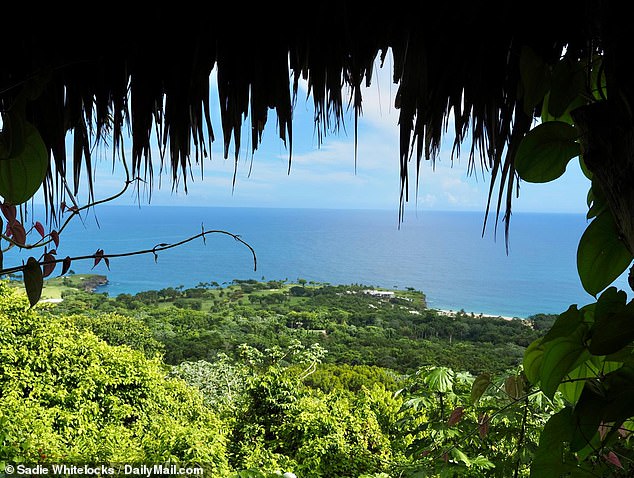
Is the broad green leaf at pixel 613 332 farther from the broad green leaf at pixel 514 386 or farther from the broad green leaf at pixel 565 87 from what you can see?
the broad green leaf at pixel 514 386

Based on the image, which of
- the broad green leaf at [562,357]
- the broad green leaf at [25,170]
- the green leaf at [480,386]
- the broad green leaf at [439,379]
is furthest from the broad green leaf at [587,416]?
the broad green leaf at [439,379]

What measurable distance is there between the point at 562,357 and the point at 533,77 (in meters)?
0.25

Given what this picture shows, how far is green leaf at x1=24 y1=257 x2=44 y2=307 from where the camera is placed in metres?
0.47

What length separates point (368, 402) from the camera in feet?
15.6

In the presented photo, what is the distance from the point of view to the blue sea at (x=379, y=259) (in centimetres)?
2611

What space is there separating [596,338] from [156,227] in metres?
36.5

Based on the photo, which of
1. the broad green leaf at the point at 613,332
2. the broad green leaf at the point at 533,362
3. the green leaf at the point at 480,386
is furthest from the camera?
the green leaf at the point at 480,386

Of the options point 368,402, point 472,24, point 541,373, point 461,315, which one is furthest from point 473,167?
point 461,315

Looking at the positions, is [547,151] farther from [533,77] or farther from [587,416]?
[587,416]

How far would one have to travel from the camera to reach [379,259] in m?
39.4

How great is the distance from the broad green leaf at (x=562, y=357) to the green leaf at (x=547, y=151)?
0.14 m

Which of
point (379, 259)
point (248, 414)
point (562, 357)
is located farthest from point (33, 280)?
point (379, 259)

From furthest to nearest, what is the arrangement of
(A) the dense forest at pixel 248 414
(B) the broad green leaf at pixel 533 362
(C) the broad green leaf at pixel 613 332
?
(A) the dense forest at pixel 248 414
(B) the broad green leaf at pixel 533 362
(C) the broad green leaf at pixel 613 332

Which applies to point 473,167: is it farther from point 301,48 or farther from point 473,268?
point 473,268
